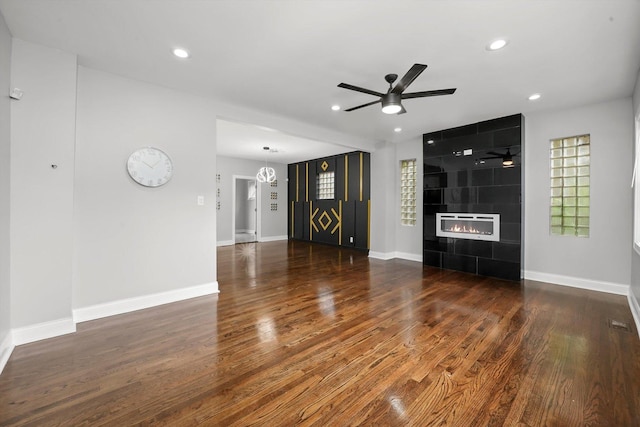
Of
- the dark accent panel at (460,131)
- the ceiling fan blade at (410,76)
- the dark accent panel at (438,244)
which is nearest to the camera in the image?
the ceiling fan blade at (410,76)

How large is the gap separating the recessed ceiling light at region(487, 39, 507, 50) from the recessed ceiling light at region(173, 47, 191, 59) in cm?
280

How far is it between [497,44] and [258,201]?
299 inches

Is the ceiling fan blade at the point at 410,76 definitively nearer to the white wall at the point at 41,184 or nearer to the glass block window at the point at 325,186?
the white wall at the point at 41,184

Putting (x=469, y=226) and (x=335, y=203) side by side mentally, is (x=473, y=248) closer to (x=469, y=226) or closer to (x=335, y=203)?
(x=469, y=226)

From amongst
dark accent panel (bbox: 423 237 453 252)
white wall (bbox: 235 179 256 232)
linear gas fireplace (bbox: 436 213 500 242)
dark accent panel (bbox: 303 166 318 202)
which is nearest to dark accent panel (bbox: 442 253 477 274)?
dark accent panel (bbox: 423 237 453 252)

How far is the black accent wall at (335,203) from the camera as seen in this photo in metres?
7.46

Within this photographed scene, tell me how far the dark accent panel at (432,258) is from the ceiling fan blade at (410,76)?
3.53 metres

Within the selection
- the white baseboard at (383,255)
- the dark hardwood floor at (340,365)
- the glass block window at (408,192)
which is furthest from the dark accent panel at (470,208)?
the white baseboard at (383,255)

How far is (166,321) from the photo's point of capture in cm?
292

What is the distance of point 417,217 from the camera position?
20.1ft

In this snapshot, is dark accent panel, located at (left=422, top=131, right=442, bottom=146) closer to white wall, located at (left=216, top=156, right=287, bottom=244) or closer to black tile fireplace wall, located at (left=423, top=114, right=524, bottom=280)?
black tile fireplace wall, located at (left=423, top=114, right=524, bottom=280)

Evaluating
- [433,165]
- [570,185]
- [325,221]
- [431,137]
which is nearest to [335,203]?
[325,221]

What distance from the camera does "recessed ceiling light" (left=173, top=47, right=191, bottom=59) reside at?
8.76 feet

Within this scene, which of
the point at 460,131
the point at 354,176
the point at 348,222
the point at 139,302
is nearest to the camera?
the point at 139,302
